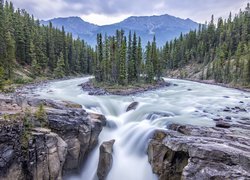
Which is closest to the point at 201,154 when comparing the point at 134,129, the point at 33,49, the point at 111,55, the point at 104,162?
the point at 104,162

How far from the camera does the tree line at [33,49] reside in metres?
51.4

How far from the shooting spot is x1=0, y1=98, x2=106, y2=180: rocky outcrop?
1434 centimetres

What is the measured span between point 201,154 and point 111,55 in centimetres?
4945

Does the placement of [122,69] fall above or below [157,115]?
above

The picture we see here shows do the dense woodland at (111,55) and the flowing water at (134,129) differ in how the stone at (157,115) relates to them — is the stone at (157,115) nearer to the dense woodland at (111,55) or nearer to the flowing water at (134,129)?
the flowing water at (134,129)

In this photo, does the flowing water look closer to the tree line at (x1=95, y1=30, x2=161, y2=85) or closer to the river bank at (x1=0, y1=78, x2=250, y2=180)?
the river bank at (x1=0, y1=78, x2=250, y2=180)

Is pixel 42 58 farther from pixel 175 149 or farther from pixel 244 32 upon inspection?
pixel 244 32

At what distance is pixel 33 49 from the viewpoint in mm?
69062

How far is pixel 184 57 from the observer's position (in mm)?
126938

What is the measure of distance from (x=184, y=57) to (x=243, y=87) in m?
66.7

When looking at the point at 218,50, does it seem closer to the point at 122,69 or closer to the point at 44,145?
the point at 122,69

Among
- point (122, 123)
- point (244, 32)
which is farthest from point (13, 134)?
point (244, 32)

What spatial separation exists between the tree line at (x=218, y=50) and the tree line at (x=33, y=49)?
2040 inches

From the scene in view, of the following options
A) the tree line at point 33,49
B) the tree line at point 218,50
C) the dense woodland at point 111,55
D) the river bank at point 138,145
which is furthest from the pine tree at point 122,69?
the tree line at point 218,50
